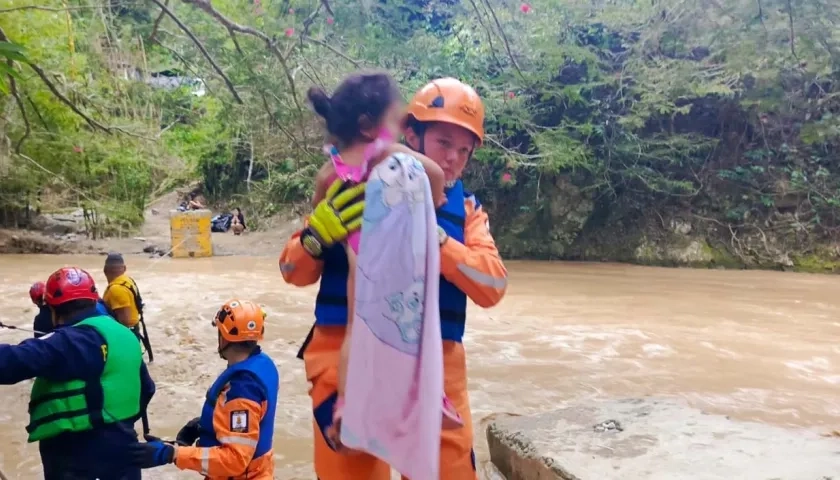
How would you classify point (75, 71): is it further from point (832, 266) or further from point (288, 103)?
point (832, 266)

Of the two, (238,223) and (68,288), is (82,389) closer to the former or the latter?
(68,288)

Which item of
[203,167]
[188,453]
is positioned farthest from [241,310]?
[203,167]

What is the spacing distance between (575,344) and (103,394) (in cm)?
622

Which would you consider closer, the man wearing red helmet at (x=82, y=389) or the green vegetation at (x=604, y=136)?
the man wearing red helmet at (x=82, y=389)

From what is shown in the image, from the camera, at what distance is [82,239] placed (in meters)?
18.6

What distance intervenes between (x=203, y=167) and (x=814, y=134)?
57.8 ft

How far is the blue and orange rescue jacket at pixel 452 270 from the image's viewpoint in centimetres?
179

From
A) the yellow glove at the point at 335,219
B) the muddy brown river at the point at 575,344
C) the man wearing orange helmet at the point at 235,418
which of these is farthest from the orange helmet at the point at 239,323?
the muddy brown river at the point at 575,344

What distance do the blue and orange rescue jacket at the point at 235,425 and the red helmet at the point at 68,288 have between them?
634 millimetres

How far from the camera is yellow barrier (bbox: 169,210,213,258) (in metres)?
16.4

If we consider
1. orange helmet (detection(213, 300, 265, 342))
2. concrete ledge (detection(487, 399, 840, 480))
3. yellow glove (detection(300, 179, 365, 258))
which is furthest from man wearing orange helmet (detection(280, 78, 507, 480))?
concrete ledge (detection(487, 399, 840, 480))

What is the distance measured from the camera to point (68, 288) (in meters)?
2.68

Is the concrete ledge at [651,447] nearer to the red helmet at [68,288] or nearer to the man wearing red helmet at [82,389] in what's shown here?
the man wearing red helmet at [82,389]

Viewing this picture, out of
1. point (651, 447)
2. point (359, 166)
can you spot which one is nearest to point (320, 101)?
point (359, 166)
